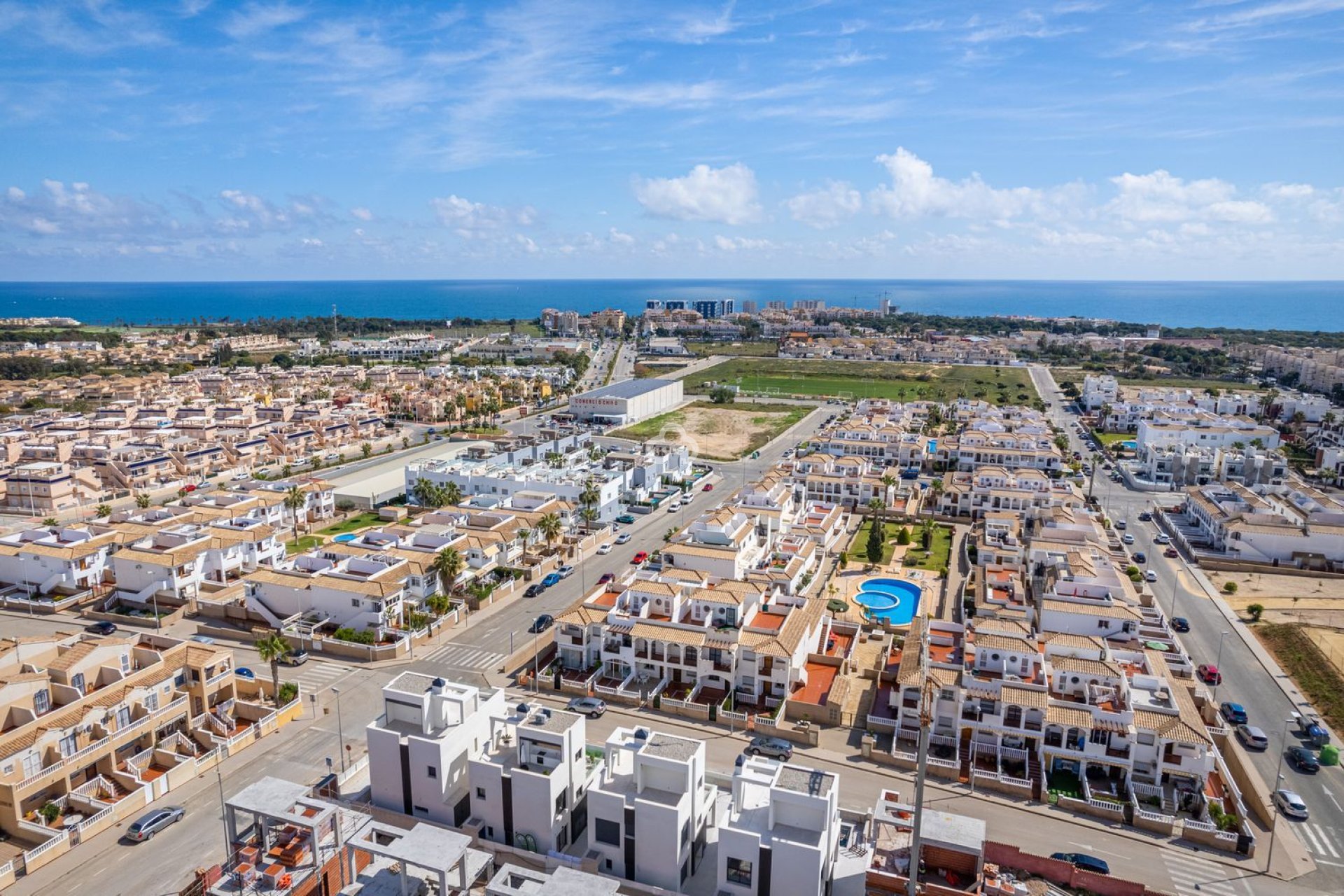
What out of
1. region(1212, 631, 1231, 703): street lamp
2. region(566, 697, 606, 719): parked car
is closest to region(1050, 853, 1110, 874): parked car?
region(1212, 631, 1231, 703): street lamp

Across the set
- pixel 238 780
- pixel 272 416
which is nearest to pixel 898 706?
pixel 238 780

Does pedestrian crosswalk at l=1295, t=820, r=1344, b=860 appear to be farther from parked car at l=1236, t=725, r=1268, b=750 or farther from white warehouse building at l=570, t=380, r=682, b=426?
white warehouse building at l=570, t=380, r=682, b=426

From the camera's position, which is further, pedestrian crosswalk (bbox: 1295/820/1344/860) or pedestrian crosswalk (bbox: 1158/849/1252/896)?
pedestrian crosswalk (bbox: 1295/820/1344/860)

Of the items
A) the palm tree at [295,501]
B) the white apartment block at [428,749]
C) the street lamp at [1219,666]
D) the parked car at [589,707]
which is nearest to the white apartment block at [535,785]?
the white apartment block at [428,749]

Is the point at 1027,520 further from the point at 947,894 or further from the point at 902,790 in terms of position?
the point at 947,894

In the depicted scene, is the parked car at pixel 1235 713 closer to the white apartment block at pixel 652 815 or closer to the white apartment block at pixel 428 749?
the white apartment block at pixel 652 815

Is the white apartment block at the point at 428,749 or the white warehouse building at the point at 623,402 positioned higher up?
the white warehouse building at the point at 623,402
